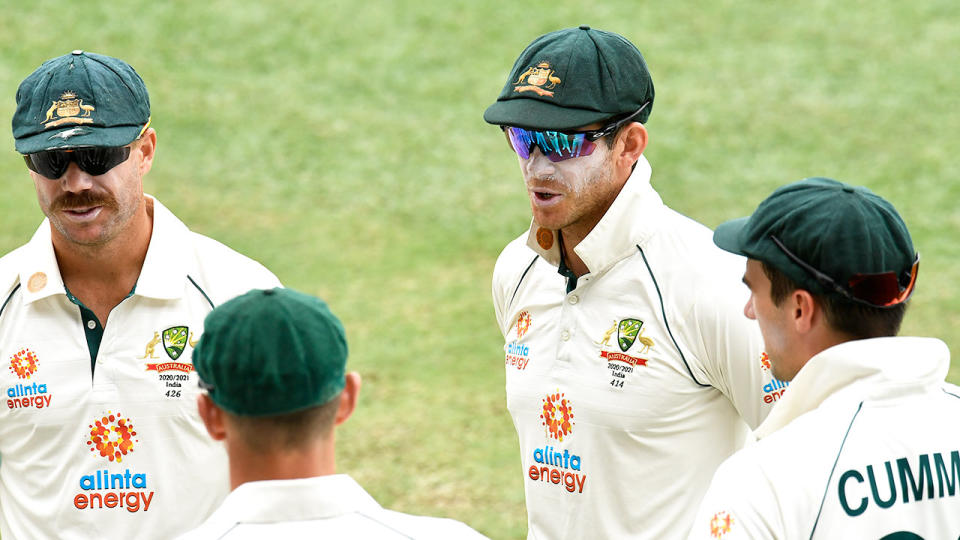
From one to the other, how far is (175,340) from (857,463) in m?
2.21

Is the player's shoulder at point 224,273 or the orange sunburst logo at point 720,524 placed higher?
the player's shoulder at point 224,273

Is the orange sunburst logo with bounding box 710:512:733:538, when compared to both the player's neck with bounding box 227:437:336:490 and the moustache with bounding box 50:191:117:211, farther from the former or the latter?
the moustache with bounding box 50:191:117:211

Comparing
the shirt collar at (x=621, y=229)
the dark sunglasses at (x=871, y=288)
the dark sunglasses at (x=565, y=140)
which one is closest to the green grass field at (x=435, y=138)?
the shirt collar at (x=621, y=229)

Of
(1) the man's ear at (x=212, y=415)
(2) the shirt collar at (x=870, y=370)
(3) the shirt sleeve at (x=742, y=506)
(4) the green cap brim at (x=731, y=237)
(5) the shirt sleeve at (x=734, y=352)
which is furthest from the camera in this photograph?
(5) the shirt sleeve at (x=734, y=352)

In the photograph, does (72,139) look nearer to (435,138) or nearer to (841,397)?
(841,397)

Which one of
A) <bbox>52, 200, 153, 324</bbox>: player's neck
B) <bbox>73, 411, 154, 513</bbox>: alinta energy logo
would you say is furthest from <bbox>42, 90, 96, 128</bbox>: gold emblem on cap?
<bbox>73, 411, 154, 513</bbox>: alinta energy logo

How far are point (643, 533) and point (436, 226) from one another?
8414mm

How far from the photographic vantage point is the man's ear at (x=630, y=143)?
411cm

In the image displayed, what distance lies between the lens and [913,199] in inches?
487

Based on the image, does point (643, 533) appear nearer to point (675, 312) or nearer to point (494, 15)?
point (675, 312)

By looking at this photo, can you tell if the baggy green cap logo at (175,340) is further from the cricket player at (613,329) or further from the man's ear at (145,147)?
the cricket player at (613,329)

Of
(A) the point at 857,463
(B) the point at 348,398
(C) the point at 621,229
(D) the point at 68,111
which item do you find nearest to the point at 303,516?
(B) the point at 348,398

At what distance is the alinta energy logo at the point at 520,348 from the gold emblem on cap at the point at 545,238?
0.82 feet

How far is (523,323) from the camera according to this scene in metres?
4.35
